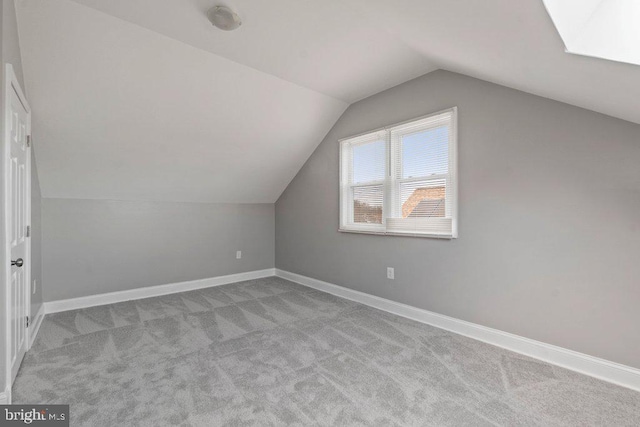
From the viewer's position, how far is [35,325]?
277cm

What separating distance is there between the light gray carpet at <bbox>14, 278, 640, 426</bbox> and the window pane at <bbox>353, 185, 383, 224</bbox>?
1.21 meters

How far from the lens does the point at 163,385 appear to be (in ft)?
6.35

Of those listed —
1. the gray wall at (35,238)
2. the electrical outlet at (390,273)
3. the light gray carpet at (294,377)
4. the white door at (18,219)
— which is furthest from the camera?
the electrical outlet at (390,273)

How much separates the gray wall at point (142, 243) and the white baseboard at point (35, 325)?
31cm

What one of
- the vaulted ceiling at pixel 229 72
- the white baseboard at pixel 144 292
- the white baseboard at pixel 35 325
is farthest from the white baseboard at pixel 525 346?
the white baseboard at pixel 35 325

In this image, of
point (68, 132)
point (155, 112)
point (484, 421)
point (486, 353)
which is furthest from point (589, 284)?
point (68, 132)

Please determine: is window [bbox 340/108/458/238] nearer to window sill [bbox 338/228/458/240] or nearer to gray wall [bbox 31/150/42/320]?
window sill [bbox 338/228/458/240]

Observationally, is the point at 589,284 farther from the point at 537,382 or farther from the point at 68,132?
the point at 68,132

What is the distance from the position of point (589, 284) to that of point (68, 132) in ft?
15.3

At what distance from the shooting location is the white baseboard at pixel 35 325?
257 cm

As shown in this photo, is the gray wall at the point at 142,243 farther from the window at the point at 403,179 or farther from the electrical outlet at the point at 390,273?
the electrical outlet at the point at 390,273

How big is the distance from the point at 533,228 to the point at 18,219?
395cm

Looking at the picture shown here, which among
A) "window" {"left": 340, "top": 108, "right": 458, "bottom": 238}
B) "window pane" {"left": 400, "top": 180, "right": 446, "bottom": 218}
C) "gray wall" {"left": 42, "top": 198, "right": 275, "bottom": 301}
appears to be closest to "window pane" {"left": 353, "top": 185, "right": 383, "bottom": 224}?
"window" {"left": 340, "top": 108, "right": 458, "bottom": 238}

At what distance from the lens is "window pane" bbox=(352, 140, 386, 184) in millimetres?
3580
